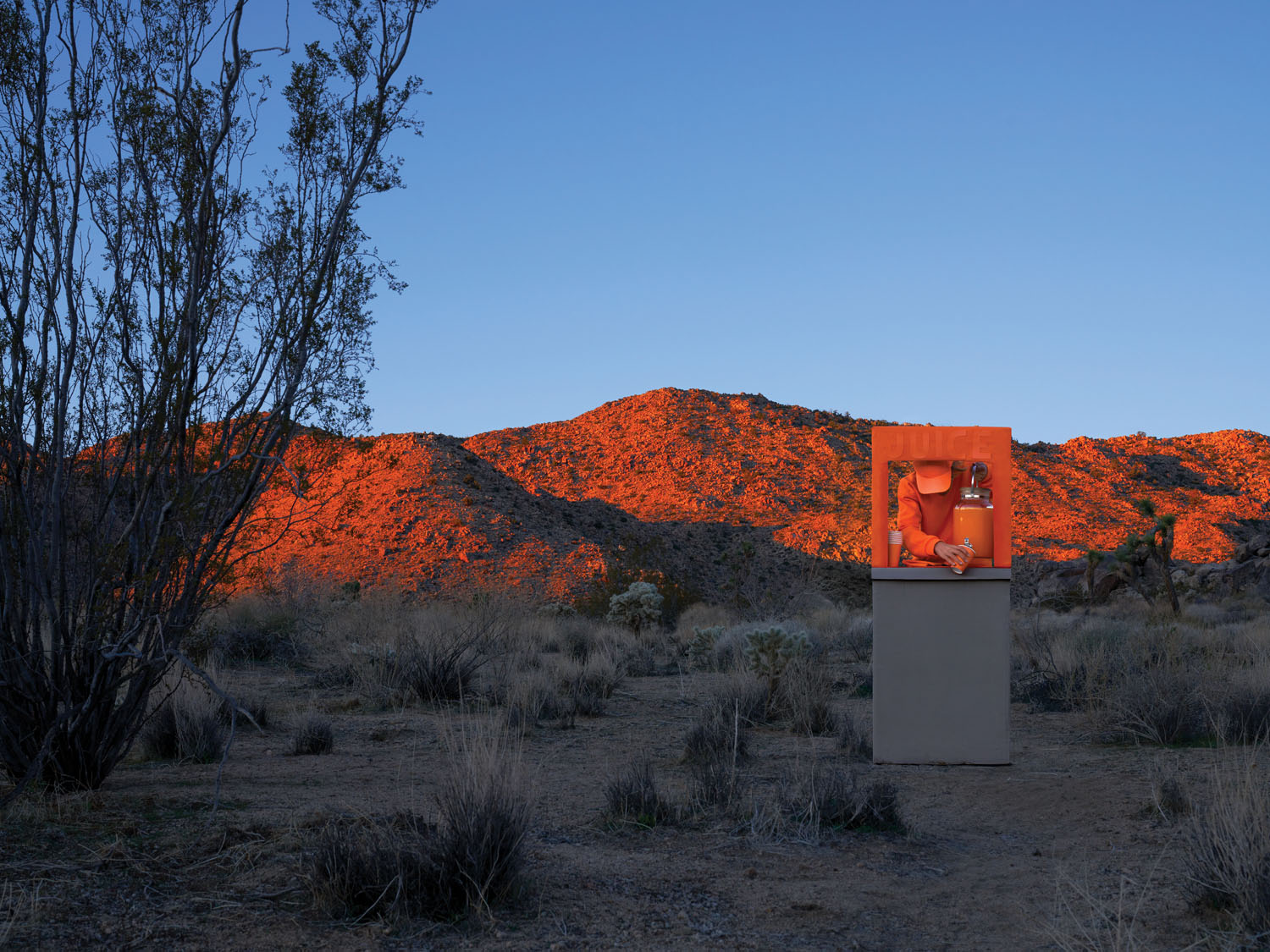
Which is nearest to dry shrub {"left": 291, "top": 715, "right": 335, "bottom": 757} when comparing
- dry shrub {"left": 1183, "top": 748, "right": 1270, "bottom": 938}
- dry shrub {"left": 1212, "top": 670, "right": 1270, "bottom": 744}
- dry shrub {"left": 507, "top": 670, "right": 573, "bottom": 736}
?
dry shrub {"left": 507, "top": 670, "right": 573, "bottom": 736}

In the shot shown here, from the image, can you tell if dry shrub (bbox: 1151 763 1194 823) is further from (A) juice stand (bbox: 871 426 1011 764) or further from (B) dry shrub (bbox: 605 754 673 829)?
(B) dry shrub (bbox: 605 754 673 829)

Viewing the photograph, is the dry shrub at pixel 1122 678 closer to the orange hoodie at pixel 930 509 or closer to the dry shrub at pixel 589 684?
the orange hoodie at pixel 930 509

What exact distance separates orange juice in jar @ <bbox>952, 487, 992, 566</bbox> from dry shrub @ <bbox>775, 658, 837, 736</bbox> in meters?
2.51

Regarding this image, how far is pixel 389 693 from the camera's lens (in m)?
11.9

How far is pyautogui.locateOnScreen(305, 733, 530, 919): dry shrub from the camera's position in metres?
4.61

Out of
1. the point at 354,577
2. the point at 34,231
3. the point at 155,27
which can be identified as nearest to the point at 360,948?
the point at 34,231

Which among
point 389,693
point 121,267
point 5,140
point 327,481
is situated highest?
point 5,140

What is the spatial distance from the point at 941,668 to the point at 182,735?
20.2 feet

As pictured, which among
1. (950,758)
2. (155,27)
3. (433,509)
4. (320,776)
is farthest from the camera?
(433,509)

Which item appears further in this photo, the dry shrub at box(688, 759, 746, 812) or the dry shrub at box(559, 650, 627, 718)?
the dry shrub at box(559, 650, 627, 718)

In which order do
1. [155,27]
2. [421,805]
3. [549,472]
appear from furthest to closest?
[549,472], [155,27], [421,805]

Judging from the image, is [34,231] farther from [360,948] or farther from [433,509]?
[433,509]

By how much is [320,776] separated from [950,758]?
16.3ft

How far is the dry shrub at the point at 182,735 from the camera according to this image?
8477mm
